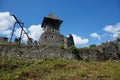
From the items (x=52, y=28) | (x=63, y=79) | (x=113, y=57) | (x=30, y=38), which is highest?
(x=52, y=28)

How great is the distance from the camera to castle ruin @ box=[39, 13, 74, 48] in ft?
92.6

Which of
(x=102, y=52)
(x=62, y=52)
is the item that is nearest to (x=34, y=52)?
(x=62, y=52)

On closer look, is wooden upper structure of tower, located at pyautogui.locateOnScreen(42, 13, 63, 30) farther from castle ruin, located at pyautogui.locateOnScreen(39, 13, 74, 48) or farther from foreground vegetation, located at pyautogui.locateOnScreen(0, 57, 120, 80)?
foreground vegetation, located at pyautogui.locateOnScreen(0, 57, 120, 80)

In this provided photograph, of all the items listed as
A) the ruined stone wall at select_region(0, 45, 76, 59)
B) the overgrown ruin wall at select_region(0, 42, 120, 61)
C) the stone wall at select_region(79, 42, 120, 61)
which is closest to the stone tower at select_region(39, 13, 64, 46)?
the stone wall at select_region(79, 42, 120, 61)

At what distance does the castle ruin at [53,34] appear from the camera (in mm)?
28231

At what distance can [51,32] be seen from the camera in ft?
104

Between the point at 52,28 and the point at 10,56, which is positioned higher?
the point at 52,28

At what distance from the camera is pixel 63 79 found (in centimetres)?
1054

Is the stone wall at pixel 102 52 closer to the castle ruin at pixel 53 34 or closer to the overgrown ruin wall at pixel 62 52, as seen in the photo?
the overgrown ruin wall at pixel 62 52

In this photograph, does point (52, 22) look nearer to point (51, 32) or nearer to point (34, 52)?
point (51, 32)

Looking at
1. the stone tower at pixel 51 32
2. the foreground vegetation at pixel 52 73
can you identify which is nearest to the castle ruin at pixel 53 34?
the stone tower at pixel 51 32

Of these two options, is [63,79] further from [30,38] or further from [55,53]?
[30,38]

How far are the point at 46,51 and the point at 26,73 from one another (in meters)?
6.54

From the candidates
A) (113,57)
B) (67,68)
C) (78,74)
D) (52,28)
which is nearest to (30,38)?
(52,28)
